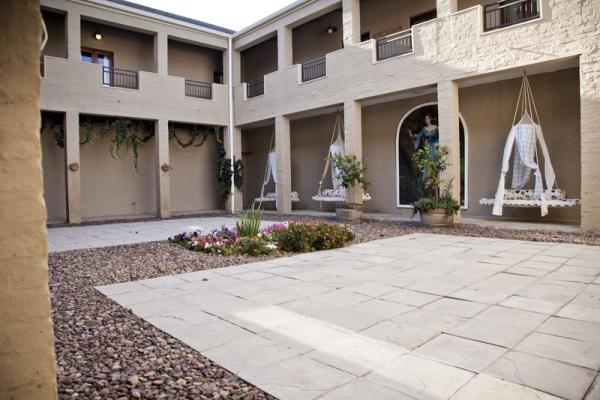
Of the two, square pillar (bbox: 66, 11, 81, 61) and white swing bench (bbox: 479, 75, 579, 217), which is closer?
white swing bench (bbox: 479, 75, 579, 217)

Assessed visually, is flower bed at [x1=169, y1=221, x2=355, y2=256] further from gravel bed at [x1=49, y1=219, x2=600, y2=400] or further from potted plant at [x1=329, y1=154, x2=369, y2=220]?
potted plant at [x1=329, y1=154, x2=369, y2=220]

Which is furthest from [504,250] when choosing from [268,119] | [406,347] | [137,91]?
[137,91]

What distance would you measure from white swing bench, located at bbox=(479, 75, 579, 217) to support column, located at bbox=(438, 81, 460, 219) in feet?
3.24

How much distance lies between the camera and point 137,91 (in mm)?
12945

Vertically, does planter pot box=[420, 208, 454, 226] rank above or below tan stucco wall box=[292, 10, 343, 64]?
below

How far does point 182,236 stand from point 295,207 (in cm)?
831

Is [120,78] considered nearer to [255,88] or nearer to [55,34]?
[55,34]

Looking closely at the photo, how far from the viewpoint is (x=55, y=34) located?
1252cm

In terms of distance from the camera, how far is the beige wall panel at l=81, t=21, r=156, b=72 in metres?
13.1

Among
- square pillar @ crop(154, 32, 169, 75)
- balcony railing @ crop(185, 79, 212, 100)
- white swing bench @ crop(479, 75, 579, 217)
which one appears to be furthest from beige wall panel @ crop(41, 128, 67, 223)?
white swing bench @ crop(479, 75, 579, 217)

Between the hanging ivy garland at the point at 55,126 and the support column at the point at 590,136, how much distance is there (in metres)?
13.1

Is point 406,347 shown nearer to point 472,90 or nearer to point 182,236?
point 182,236

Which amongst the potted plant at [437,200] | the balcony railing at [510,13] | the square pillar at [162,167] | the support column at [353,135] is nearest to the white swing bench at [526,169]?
the potted plant at [437,200]

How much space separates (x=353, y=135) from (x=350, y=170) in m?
1.07
